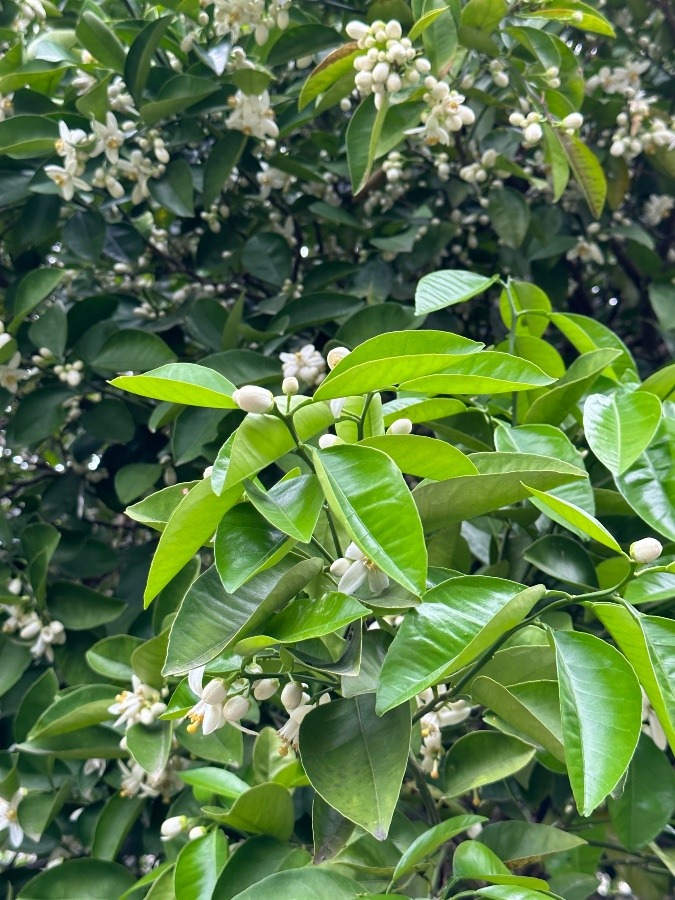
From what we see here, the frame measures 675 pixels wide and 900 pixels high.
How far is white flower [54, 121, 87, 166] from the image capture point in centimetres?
137

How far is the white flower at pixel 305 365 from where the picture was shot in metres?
1.26

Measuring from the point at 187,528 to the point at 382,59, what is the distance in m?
0.87

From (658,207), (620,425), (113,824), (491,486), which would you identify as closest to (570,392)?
(620,425)

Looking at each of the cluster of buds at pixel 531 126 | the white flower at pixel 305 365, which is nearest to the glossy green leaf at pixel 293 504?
the white flower at pixel 305 365

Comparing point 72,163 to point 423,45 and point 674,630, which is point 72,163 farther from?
point 674,630

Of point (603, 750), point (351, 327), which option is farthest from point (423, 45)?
point (603, 750)

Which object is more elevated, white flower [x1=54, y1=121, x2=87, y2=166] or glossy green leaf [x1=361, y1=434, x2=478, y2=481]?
glossy green leaf [x1=361, y1=434, x2=478, y2=481]

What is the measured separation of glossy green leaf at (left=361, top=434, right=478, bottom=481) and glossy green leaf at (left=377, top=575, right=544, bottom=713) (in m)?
0.09

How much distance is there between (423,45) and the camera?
1.24 metres

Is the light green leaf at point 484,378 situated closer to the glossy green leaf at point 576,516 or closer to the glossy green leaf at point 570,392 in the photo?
the glossy green leaf at point 576,516

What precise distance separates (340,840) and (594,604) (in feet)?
1.09

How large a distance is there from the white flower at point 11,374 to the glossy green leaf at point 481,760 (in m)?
1.01

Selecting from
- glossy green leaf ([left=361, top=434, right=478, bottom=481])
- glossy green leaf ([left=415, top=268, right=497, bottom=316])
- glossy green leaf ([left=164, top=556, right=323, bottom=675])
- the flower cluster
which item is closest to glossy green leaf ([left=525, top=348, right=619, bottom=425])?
glossy green leaf ([left=415, top=268, right=497, bottom=316])

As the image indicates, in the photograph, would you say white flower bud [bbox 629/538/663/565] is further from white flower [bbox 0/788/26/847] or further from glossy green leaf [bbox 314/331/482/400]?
white flower [bbox 0/788/26/847]
